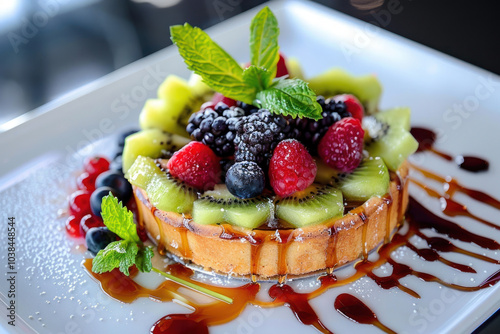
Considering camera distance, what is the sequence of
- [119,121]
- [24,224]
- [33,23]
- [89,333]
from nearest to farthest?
[89,333], [24,224], [119,121], [33,23]

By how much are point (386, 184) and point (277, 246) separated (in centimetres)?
49

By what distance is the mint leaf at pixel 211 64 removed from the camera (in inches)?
88.2

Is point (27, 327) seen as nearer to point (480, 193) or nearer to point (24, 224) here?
point (24, 224)

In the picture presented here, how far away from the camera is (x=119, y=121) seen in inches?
121

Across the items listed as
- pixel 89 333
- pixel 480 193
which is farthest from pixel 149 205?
pixel 480 193

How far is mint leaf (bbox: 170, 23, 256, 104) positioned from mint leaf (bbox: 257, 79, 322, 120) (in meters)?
0.11

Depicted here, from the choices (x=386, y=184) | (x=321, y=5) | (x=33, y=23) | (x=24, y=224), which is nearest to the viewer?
(x=386, y=184)

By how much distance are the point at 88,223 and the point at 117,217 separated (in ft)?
1.01

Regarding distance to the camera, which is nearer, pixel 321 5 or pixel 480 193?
pixel 480 193

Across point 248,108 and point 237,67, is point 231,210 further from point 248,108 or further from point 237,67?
point 237,67

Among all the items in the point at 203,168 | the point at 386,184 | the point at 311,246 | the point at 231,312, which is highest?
the point at 203,168

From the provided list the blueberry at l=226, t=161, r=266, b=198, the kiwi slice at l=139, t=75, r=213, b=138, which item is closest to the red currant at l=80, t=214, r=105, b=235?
the kiwi slice at l=139, t=75, r=213, b=138

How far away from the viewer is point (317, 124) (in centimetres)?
217

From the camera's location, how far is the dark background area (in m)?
3.50
